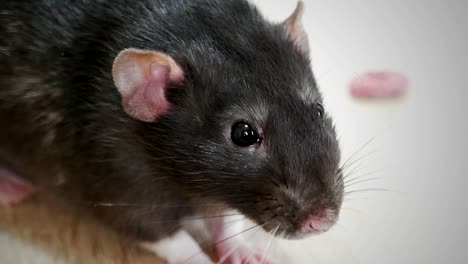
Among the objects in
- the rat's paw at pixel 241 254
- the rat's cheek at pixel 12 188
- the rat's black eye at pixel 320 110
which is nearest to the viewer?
the rat's black eye at pixel 320 110

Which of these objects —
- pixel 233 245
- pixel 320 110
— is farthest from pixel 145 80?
pixel 233 245

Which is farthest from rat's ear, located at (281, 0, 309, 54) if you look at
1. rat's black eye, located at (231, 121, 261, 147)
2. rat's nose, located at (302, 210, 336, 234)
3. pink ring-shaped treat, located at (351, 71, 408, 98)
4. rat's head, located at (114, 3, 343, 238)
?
pink ring-shaped treat, located at (351, 71, 408, 98)

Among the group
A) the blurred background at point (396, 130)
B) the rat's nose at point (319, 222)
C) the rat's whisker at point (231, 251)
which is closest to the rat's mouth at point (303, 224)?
the rat's nose at point (319, 222)

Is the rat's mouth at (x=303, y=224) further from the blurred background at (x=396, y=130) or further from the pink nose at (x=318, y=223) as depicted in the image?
the blurred background at (x=396, y=130)

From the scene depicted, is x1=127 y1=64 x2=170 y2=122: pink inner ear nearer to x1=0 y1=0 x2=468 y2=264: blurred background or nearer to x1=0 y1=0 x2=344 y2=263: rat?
x1=0 y1=0 x2=344 y2=263: rat

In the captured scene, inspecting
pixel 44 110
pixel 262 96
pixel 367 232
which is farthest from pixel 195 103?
pixel 367 232

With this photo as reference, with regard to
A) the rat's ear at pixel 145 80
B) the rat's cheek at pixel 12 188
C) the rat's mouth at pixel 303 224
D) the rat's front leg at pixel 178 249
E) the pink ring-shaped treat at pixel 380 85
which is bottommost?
the rat's cheek at pixel 12 188

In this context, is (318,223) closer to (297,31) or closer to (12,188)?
(297,31)
